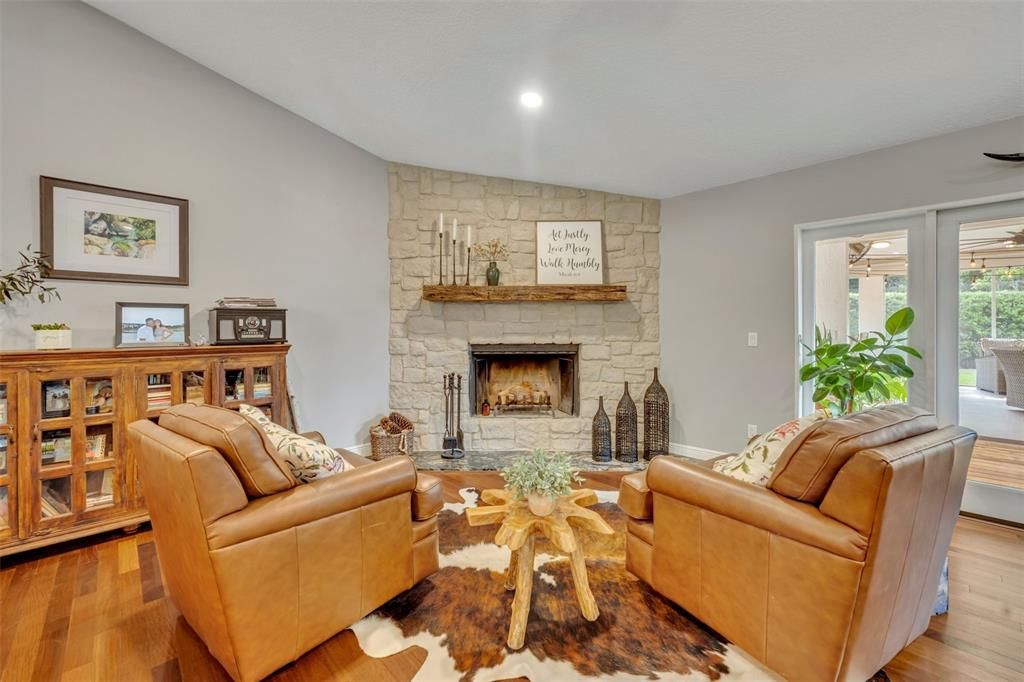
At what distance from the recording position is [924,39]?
2062mm

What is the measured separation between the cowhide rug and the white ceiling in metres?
2.56

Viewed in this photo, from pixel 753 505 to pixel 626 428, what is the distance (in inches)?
103

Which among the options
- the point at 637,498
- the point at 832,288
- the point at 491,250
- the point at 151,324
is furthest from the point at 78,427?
the point at 832,288

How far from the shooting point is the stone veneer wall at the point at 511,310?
4297mm

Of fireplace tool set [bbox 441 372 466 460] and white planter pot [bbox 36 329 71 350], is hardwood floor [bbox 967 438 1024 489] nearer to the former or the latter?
fireplace tool set [bbox 441 372 466 460]

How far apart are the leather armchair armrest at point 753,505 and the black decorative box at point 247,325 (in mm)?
2722

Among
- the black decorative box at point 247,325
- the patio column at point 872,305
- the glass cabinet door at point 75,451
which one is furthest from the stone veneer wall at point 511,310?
the glass cabinet door at point 75,451

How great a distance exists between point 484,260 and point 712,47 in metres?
2.48

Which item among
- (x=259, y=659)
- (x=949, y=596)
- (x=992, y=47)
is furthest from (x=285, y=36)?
(x=949, y=596)

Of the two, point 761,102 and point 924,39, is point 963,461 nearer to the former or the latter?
point 924,39

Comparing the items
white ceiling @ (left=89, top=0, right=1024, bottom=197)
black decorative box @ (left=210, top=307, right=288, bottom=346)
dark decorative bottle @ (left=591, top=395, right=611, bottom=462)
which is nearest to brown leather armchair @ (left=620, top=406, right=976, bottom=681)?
white ceiling @ (left=89, top=0, right=1024, bottom=197)

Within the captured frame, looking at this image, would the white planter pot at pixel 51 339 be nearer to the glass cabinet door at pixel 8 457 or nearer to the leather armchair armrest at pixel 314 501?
the glass cabinet door at pixel 8 457

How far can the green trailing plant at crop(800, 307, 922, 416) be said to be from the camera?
9.67ft

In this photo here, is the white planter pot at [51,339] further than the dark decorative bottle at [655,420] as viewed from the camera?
No
